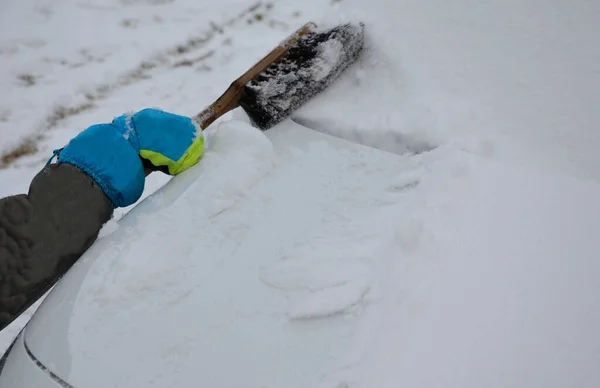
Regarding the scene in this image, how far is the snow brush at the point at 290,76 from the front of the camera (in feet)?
5.67

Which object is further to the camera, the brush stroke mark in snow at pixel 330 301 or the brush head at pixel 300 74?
the brush head at pixel 300 74

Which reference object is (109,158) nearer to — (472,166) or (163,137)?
(163,137)

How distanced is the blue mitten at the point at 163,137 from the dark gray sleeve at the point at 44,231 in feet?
0.64

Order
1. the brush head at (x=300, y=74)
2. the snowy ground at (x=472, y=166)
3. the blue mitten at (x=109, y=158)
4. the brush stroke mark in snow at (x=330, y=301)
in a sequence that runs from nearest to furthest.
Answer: the snowy ground at (x=472, y=166)
the brush stroke mark in snow at (x=330, y=301)
the blue mitten at (x=109, y=158)
the brush head at (x=300, y=74)

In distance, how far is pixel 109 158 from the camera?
134cm

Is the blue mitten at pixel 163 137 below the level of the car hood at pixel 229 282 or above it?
above

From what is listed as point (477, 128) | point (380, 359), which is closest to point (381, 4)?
point (477, 128)

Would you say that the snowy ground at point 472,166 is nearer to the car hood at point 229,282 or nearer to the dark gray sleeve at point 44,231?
the car hood at point 229,282

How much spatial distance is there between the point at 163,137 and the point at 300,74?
615mm

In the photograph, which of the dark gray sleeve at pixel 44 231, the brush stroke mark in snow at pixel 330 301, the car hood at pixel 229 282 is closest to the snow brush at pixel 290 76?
the car hood at pixel 229 282

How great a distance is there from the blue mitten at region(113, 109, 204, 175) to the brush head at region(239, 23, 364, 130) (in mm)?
348

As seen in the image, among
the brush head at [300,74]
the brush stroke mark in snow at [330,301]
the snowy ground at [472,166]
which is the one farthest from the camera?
the brush head at [300,74]

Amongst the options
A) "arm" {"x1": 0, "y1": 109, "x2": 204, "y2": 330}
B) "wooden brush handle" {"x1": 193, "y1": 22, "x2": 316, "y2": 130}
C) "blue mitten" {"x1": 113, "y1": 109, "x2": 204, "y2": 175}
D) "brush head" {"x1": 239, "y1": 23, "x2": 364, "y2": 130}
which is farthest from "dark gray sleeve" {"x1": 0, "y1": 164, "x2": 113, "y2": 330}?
"brush head" {"x1": 239, "y1": 23, "x2": 364, "y2": 130}

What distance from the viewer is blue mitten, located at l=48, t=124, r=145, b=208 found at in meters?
1.32
